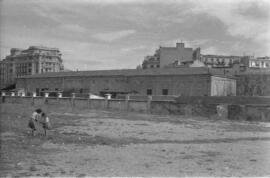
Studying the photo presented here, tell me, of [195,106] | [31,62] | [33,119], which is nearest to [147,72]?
[195,106]

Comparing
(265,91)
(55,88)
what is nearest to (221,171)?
(265,91)

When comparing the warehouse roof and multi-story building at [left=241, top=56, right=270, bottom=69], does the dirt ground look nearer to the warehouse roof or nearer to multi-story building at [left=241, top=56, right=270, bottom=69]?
the warehouse roof

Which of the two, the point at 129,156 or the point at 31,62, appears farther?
the point at 31,62

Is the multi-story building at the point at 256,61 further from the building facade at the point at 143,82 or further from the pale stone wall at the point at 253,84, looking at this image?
the building facade at the point at 143,82

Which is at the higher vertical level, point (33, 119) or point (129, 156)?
point (33, 119)

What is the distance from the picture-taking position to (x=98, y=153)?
34.0ft

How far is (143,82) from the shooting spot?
5088 cm

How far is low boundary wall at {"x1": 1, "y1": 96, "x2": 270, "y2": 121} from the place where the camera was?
89.8 ft

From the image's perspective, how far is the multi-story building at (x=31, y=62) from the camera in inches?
4151

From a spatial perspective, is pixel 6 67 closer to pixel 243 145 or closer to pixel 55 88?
pixel 55 88

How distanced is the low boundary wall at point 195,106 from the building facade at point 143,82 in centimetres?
896

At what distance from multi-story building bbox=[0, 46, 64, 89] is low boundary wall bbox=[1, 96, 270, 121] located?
64659mm

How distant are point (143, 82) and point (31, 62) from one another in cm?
6404

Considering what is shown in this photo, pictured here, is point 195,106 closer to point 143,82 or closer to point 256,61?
point 143,82
